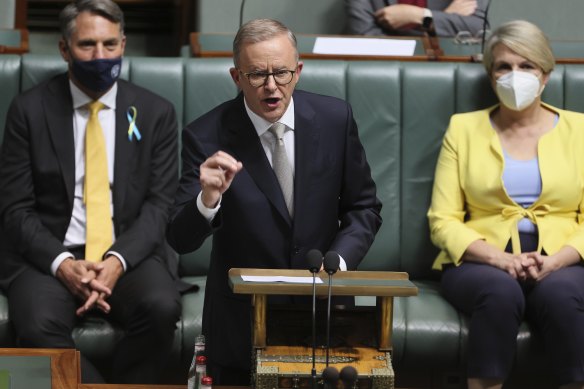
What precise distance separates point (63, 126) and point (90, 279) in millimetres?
512

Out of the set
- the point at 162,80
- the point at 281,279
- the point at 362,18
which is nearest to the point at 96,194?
the point at 162,80

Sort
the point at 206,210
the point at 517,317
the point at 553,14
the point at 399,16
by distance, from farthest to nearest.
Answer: the point at 553,14, the point at 399,16, the point at 517,317, the point at 206,210

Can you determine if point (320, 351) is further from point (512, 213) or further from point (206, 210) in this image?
point (512, 213)

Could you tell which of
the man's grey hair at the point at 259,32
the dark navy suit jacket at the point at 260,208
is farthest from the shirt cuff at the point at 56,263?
the man's grey hair at the point at 259,32

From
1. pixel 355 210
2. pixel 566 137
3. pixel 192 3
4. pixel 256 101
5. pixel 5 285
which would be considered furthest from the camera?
pixel 192 3

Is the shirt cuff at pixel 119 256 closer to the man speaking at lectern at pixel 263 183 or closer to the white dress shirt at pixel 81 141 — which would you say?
the white dress shirt at pixel 81 141

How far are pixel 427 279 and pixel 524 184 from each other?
0.51m

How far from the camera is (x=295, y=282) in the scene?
193cm

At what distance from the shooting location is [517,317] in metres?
3.09

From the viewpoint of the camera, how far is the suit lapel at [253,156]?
2318 mm

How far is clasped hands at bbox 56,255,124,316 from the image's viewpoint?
3078 millimetres

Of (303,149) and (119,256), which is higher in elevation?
(303,149)

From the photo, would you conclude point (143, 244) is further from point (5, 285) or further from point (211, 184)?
point (211, 184)

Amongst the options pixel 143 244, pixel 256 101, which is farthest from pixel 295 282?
pixel 143 244
